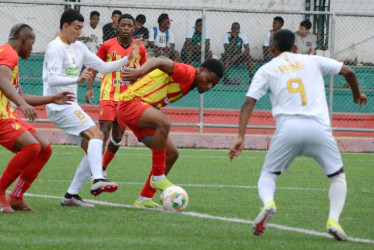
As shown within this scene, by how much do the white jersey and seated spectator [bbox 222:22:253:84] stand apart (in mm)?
10319

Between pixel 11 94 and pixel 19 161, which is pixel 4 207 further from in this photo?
pixel 11 94

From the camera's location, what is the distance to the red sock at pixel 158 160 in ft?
27.1

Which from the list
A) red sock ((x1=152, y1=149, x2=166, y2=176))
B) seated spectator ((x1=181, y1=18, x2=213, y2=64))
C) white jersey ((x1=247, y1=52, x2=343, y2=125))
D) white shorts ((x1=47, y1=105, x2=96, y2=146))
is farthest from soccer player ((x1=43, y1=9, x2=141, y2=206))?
seated spectator ((x1=181, y1=18, x2=213, y2=64))

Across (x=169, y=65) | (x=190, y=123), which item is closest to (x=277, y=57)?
(x=169, y=65)

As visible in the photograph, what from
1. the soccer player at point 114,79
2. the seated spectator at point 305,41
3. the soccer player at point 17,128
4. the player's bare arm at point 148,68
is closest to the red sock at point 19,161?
the soccer player at point 17,128

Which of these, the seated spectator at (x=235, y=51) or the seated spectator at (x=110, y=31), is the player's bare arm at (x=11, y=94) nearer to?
the seated spectator at (x=110, y=31)

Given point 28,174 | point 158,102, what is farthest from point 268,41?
point 28,174

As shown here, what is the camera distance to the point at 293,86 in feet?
21.7

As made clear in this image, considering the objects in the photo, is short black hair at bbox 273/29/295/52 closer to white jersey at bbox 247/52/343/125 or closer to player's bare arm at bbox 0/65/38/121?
white jersey at bbox 247/52/343/125

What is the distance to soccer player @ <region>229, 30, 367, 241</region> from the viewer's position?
21.4 feet

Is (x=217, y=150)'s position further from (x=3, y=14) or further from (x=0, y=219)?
(x=0, y=219)

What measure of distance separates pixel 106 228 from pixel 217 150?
926 cm

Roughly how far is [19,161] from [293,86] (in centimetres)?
277

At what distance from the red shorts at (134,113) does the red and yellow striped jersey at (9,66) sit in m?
1.25
